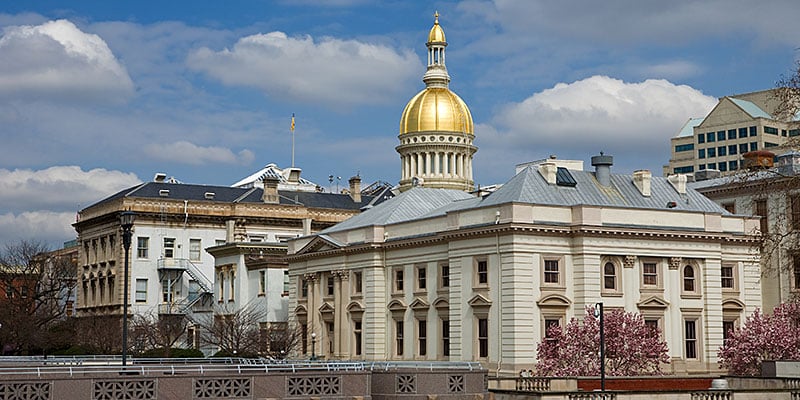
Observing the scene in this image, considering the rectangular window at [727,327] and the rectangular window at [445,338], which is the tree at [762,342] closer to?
the rectangular window at [727,327]

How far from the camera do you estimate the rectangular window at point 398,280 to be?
7319 centimetres

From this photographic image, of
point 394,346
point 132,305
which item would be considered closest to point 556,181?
point 394,346

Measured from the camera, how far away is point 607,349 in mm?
59844

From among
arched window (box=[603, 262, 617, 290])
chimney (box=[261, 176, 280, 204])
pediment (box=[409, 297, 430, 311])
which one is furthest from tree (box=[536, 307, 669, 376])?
chimney (box=[261, 176, 280, 204])

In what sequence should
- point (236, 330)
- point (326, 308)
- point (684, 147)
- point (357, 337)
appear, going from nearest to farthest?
point (357, 337) < point (326, 308) < point (236, 330) < point (684, 147)

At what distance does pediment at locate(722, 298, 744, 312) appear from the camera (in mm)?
69625

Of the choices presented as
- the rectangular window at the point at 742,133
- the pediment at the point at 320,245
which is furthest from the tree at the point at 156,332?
the rectangular window at the point at 742,133

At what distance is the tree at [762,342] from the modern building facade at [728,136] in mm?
105261

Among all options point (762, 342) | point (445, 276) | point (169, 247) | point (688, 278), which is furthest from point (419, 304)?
point (169, 247)

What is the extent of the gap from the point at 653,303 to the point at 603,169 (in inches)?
350

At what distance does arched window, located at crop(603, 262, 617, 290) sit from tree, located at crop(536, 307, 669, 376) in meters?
3.58

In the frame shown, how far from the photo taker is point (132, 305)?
107 m

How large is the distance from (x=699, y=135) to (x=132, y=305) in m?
104

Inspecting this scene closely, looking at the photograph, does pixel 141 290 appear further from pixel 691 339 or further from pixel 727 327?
pixel 727 327
